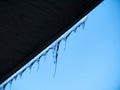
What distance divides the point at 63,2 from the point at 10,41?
1.28ft

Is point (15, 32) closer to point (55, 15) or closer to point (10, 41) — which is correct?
point (10, 41)

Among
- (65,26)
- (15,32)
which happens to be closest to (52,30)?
(65,26)

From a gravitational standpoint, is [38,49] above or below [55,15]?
below

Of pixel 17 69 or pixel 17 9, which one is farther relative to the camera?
pixel 17 69

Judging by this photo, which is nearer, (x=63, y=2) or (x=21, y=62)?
(x=63, y=2)

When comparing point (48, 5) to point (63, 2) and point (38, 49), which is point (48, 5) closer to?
point (63, 2)

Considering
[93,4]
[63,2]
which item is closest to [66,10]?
[63,2]

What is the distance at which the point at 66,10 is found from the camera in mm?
1013

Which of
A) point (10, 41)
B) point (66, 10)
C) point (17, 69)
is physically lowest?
point (17, 69)

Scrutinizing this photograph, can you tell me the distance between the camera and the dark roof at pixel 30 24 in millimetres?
980

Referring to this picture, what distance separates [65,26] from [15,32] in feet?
0.96

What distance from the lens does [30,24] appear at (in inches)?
40.6

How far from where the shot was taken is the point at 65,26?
1.03 m

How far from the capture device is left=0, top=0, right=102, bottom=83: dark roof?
38.6 inches
